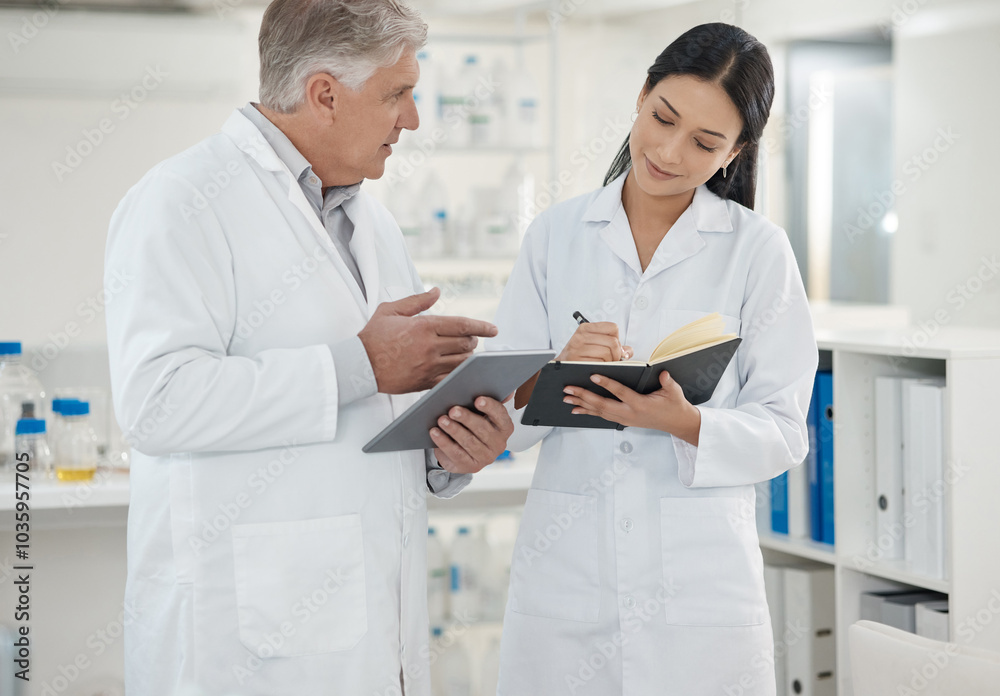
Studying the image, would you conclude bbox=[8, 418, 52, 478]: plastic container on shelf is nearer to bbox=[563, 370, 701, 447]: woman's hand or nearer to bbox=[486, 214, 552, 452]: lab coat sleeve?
bbox=[486, 214, 552, 452]: lab coat sleeve

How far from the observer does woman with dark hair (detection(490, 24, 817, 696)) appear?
1409 millimetres

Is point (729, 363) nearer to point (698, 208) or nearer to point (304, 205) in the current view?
point (698, 208)

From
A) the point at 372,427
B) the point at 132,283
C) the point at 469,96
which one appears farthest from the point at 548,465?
the point at 469,96

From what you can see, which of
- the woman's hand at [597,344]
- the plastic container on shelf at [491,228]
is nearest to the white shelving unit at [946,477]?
the woman's hand at [597,344]

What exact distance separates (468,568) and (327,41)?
6.66 ft

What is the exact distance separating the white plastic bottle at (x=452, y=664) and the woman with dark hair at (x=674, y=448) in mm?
1451

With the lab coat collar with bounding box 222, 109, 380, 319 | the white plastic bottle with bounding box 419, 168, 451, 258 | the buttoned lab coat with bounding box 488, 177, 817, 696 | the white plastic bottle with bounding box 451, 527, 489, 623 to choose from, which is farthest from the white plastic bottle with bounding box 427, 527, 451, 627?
the lab coat collar with bounding box 222, 109, 380, 319

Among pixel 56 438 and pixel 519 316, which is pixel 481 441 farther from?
pixel 56 438

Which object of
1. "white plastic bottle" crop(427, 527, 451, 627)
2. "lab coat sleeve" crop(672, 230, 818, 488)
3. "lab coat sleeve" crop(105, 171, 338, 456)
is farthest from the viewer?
"white plastic bottle" crop(427, 527, 451, 627)

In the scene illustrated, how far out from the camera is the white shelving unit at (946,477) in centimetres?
174

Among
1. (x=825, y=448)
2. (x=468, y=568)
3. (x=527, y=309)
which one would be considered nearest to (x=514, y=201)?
(x=468, y=568)

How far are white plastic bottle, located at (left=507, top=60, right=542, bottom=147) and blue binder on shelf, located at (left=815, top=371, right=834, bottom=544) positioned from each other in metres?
1.73

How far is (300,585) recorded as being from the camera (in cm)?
121

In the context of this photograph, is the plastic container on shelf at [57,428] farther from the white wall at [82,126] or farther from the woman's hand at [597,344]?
the white wall at [82,126]
